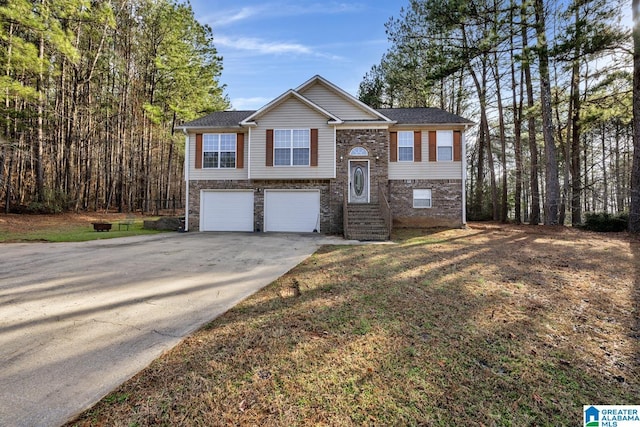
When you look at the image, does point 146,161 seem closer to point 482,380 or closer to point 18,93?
point 18,93

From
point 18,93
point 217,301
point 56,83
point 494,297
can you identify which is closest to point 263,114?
point 217,301

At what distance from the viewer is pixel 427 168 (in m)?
14.2

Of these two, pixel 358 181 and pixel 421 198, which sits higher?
pixel 358 181

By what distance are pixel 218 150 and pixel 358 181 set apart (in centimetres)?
721

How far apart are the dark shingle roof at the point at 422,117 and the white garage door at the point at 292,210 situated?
19.4 ft

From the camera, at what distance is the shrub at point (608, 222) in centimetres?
1223

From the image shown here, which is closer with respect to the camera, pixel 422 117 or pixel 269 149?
pixel 269 149

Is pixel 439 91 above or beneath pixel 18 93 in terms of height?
above

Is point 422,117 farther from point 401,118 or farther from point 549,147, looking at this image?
point 549,147

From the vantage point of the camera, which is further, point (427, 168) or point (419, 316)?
point (427, 168)

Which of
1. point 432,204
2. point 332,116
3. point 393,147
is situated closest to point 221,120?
point 332,116

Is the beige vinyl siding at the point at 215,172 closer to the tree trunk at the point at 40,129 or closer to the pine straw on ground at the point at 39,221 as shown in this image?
the pine straw on ground at the point at 39,221

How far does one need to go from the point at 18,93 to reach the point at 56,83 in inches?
230

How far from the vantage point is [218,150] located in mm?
14445
